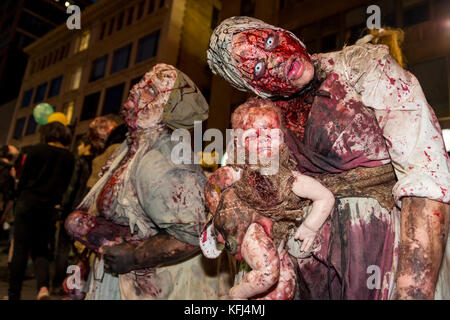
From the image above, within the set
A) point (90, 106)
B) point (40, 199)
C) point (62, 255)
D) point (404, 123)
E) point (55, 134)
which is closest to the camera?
point (404, 123)

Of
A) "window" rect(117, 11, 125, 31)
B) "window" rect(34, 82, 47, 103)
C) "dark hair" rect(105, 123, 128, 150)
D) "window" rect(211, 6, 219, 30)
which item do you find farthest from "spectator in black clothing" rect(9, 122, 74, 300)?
"window" rect(34, 82, 47, 103)

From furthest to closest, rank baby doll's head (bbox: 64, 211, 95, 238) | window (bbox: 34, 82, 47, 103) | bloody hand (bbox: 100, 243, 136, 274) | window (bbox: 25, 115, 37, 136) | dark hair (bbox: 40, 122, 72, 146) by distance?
1. window (bbox: 34, 82, 47, 103)
2. window (bbox: 25, 115, 37, 136)
3. dark hair (bbox: 40, 122, 72, 146)
4. baby doll's head (bbox: 64, 211, 95, 238)
5. bloody hand (bbox: 100, 243, 136, 274)

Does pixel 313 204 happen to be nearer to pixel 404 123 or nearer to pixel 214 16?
pixel 404 123

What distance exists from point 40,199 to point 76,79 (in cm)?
1837

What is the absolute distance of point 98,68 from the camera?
1852 centimetres

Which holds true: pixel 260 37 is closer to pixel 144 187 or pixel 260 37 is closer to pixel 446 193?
pixel 446 193

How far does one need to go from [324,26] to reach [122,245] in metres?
8.40

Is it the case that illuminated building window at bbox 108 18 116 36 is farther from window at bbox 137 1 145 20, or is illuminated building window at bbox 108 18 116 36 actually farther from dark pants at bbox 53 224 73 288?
dark pants at bbox 53 224 73 288

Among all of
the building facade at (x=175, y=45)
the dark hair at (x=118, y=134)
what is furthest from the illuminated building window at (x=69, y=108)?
the dark hair at (x=118, y=134)

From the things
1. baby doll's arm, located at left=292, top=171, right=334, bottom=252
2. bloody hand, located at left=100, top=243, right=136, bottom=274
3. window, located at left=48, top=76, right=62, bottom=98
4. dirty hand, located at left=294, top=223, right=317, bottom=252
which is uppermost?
window, located at left=48, top=76, right=62, bottom=98

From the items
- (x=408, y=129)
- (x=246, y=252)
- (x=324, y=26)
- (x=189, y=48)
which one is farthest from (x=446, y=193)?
(x=189, y=48)

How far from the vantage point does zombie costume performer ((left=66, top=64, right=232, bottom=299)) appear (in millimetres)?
1809

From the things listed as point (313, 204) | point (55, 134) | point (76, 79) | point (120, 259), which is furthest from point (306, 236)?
point (76, 79)

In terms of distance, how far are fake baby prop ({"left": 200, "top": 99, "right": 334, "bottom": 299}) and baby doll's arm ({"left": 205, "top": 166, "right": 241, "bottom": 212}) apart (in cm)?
5
